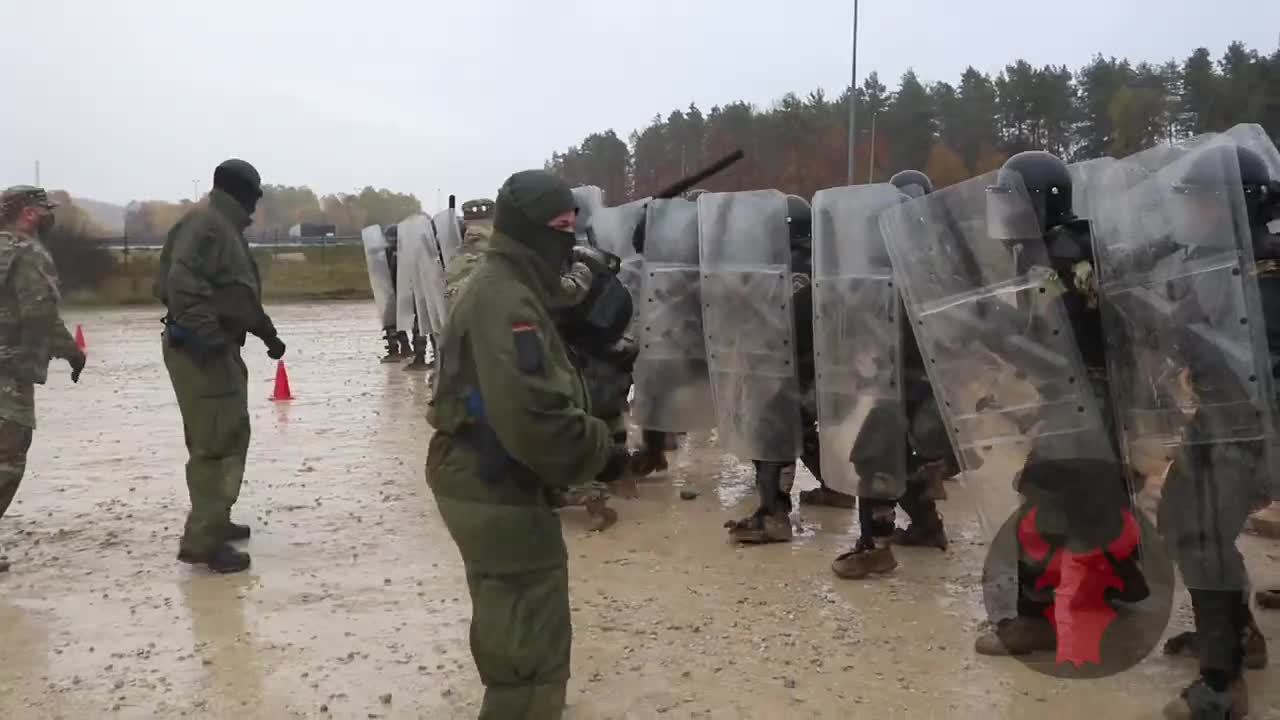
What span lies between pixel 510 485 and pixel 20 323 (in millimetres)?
4088

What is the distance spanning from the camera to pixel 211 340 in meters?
5.78

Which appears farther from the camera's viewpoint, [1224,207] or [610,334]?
[610,334]

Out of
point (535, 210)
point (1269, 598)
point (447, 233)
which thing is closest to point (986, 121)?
point (447, 233)

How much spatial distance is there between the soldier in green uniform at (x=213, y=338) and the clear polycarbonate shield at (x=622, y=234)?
270 centimetres

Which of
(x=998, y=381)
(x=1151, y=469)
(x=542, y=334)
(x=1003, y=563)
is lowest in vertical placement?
(x=1003, y=563)

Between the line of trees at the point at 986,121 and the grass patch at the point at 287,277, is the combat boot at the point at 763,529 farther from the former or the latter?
the grass patch at the point at 287,277

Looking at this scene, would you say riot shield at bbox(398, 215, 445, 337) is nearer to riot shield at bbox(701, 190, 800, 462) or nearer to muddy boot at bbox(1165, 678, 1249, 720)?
riot shield at bbox(701, 190, 800, 462)

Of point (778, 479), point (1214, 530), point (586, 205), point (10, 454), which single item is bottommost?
point (778, 479)

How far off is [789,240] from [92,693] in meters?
3.87

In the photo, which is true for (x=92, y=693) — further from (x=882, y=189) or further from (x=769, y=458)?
(x=882, y=189)

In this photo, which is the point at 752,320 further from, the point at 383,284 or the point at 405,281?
the point at 383,284

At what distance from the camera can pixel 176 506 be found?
7.41m

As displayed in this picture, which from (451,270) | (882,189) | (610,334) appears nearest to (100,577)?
(451,270)

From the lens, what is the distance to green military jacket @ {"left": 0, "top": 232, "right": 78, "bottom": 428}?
6000 mm
